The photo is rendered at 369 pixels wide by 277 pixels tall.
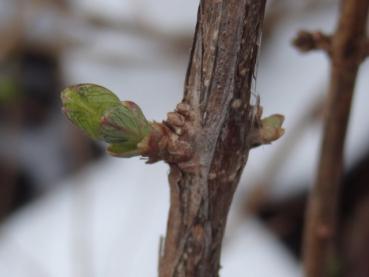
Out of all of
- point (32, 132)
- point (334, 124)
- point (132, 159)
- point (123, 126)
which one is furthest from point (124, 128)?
point (32, 132)

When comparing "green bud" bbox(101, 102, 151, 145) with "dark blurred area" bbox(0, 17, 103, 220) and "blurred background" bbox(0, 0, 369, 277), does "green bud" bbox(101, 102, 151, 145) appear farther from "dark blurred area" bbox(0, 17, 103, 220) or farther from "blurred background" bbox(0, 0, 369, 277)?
"dark blurred area" bbox(0, 17, 103, 220)

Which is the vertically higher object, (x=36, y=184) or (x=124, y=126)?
(x=36, y=184)

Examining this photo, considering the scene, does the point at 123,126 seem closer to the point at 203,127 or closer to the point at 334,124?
the point at 203,127

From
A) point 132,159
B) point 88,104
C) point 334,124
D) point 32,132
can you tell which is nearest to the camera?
point 88,104

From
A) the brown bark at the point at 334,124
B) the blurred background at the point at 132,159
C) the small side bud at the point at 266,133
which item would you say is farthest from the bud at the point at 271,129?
the blurred background at the point at 132,159

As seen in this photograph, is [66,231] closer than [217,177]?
No

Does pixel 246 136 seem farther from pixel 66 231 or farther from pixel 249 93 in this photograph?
pixel 66 231

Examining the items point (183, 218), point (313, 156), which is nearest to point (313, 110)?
point (313, 156)
